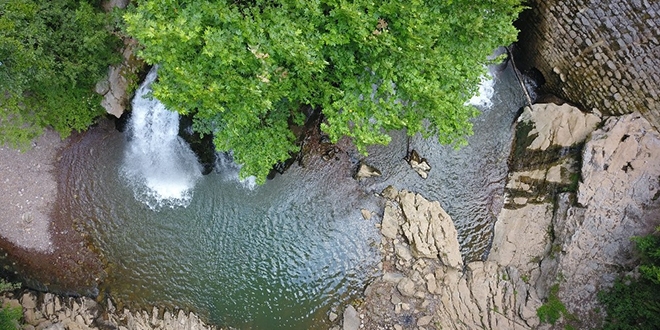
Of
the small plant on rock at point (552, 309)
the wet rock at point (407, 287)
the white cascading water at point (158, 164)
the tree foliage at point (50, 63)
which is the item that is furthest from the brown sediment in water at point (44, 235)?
the small plant on rock at point (552, 309)

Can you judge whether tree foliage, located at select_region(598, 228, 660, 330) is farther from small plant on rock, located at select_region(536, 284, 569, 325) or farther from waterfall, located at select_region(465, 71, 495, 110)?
waterfall, located at select_region(465, 71, 495, 110)

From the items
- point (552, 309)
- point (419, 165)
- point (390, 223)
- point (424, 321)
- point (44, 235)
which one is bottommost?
point (424, 321)

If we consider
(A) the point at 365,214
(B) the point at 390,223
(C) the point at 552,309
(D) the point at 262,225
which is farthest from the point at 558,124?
(D) the point at 262,225

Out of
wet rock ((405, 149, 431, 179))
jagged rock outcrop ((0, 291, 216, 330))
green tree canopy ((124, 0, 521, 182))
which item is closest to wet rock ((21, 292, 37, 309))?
jagged rock outcrop ((0, 291, 216, 330))

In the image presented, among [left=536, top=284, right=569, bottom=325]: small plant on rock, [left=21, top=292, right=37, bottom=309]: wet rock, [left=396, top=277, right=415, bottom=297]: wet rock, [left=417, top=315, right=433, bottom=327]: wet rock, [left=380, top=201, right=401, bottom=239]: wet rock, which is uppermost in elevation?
[left=380, top=201, right=401, bottom=239]: wet rock

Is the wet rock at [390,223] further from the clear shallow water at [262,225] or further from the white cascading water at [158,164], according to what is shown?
the white cascading water at [158,164]

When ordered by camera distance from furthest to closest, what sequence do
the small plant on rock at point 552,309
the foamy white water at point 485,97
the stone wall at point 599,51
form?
the foamy white water at point 485,97 → the small plant on rock at point 552,309 → the stone wall at point 599,51

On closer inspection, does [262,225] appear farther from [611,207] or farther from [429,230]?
[611,207]
